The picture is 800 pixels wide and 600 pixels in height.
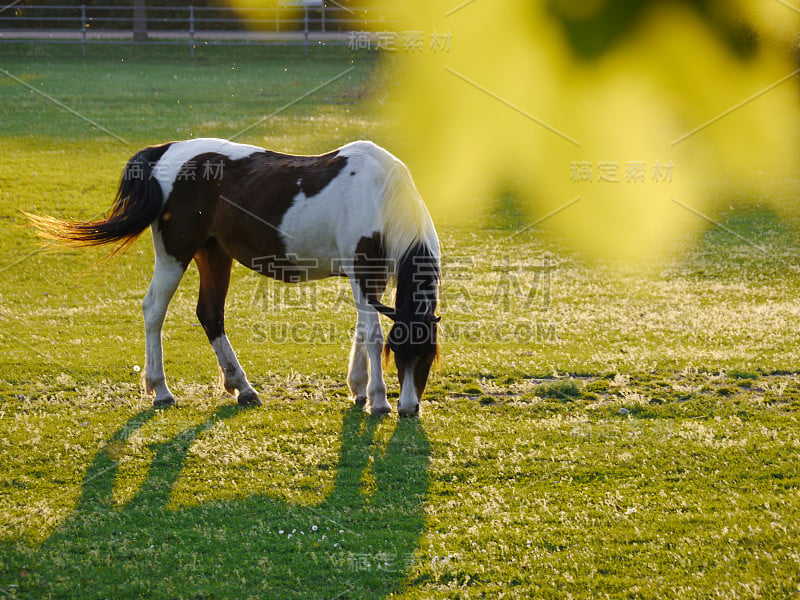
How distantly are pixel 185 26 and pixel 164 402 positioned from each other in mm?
36150

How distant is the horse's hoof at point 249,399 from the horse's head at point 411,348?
1.76 metres

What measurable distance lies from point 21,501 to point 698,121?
81.5ft

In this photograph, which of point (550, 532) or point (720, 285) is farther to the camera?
point (720, 285)

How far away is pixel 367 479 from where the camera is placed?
259 inches

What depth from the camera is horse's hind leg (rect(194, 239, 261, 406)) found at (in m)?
8.41

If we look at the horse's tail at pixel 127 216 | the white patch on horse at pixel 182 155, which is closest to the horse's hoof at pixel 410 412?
the white patch on horse at pixel 182 155

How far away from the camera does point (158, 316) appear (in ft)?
27.3

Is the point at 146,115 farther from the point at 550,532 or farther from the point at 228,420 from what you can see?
the point at 550,532

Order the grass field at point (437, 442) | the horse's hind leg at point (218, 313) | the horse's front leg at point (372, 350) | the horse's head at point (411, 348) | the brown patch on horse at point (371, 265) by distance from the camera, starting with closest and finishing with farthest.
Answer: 1. the grass field at point (437, 442)
2. the horse's head at point (411, 348)
3. the brown patch on horse at point (371, 265)
4. the horse's front leg at point (372, 350)
5. the horse's hind leg at point (218, 313)

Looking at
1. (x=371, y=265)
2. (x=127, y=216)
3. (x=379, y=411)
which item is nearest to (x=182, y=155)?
(x=127, y=216)

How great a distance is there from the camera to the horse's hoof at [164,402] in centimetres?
823

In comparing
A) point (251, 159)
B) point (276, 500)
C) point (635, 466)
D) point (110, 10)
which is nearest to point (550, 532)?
point (635, 466)

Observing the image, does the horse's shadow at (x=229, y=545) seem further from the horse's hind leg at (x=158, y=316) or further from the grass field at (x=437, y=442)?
the horse's hind leg at (x=158, y=316)

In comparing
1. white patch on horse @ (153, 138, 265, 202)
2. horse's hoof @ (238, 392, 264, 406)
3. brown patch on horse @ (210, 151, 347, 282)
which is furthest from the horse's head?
white patch on horse @ (153, 138, 265, 202)
